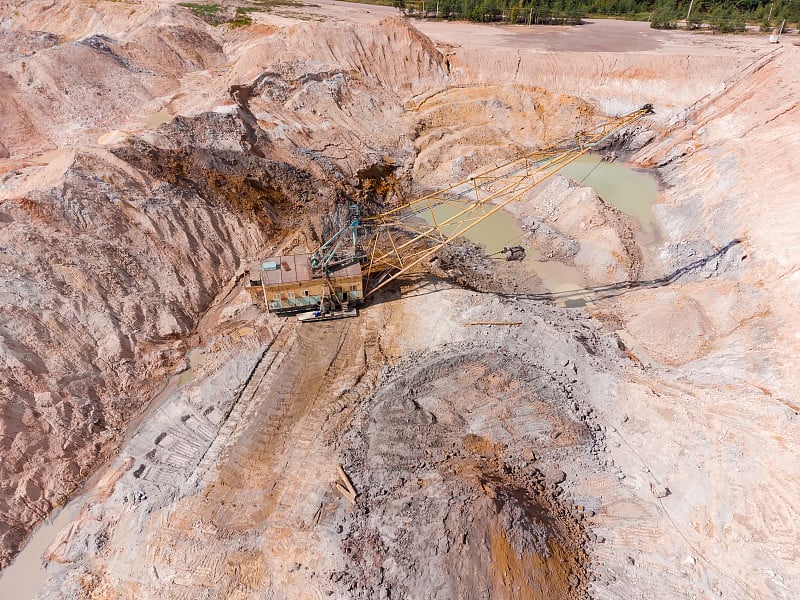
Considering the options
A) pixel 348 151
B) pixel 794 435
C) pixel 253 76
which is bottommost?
pixel 794 435

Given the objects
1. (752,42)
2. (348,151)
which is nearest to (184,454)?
(348,151)

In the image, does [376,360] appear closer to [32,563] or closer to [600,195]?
[32,563]

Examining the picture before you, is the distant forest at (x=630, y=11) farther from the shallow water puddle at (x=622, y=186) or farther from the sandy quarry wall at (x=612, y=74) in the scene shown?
the shallow water puddle at (x=622, y=186)

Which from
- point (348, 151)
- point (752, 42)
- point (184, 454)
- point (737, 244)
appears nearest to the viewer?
point (184, 454)

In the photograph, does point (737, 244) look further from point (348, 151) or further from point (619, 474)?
point (348, 151)

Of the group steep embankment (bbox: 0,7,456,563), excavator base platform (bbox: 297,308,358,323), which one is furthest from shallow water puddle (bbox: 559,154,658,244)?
excavator base platform (bbox: 297,308,358,323)

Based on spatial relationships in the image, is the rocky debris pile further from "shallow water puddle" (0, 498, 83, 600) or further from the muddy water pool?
"shallow water puddle" (0, 498, 83, 600)
